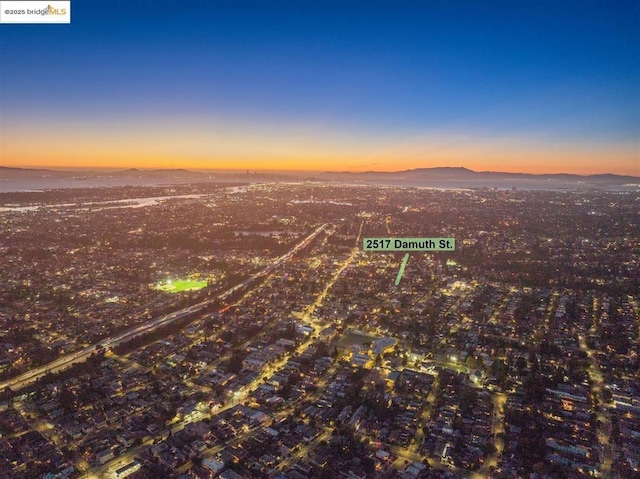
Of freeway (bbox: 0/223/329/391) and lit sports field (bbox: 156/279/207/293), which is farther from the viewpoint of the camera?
lit sports field (bbox: 156/279/207/293)

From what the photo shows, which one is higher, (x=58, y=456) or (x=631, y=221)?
(x=631, y=221)

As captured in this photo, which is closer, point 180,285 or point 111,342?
point 111,342

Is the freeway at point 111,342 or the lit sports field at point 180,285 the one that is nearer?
the freeway at point 111,342

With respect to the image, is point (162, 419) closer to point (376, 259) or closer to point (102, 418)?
point (102, 418)

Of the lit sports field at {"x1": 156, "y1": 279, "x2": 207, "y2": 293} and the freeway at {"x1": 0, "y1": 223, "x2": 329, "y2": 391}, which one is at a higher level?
the lit sports field at {"x1": 156, "y1": 279, "x2": 207, "y2": 293}

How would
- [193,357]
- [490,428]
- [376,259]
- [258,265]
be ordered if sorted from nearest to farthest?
[490,428]
[193,357]
[258,265]
[376,259]

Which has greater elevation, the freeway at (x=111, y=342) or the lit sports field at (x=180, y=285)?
the lit sports field at (x=180, y=285)

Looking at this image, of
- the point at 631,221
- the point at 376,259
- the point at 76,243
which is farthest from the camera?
the point at 631,221

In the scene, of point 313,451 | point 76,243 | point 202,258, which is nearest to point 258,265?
point 202,258
